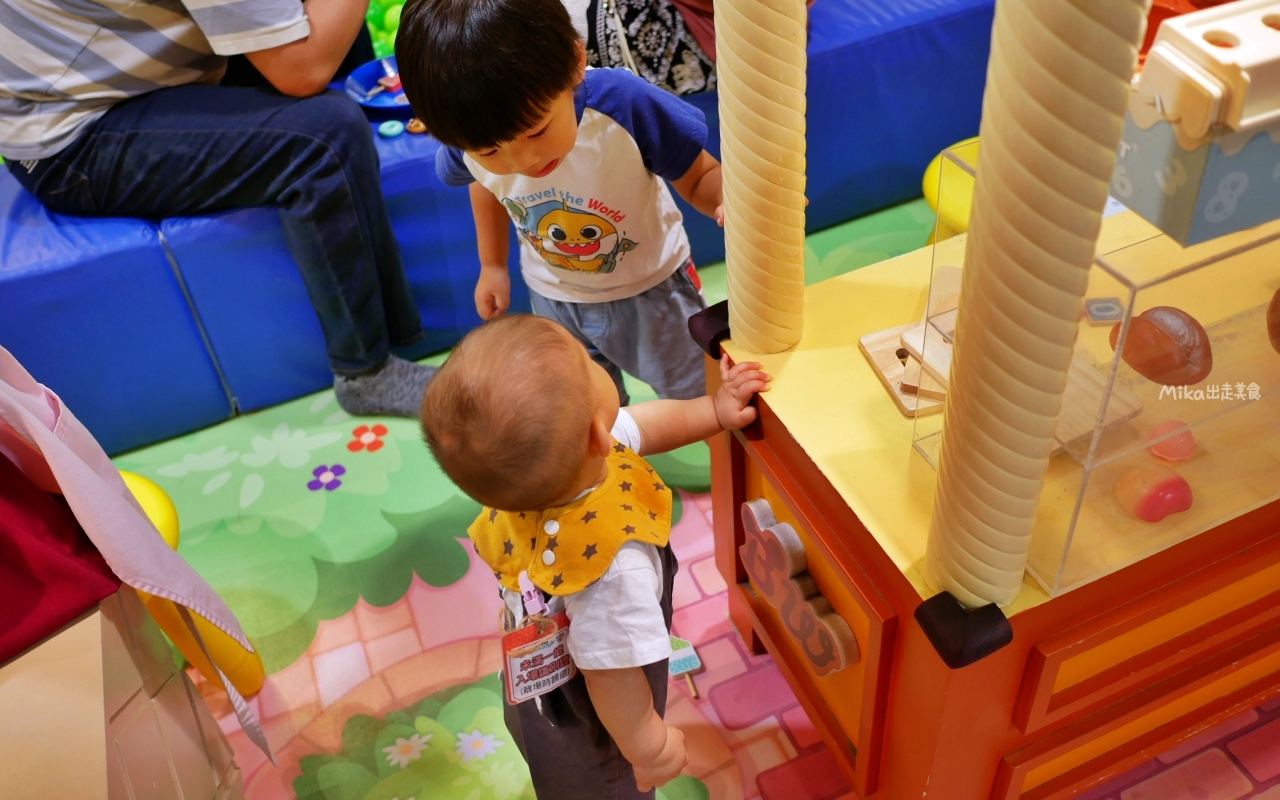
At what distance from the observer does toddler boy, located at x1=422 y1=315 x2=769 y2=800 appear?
0.70 metres

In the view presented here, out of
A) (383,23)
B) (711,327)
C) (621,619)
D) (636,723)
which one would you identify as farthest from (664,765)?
(383,23)

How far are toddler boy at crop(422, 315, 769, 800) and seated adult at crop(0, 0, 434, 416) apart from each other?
0.81m

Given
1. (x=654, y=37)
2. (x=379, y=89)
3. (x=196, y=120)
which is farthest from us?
(x=379, y=89)

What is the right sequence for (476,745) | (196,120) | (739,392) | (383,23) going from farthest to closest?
(383,23) < (196,120) < (476,745) < (739,392)

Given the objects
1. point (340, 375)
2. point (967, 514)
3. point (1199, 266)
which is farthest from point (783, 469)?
point (340, 375)

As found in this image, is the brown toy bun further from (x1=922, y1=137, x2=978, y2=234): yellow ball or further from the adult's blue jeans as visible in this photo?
the adult's blue jeans

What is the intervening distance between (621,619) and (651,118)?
1.81 feet

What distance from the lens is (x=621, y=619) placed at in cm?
76

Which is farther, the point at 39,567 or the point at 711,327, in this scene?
the point at 711,327

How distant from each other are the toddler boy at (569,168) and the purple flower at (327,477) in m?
0.45

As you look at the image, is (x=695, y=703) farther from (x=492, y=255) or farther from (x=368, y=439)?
(x=368, y=439)

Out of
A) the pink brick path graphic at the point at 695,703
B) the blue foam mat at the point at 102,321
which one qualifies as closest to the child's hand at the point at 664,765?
the pink brick path graphic at the point at 695,703

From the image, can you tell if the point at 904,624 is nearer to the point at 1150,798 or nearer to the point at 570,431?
the point at 570,431

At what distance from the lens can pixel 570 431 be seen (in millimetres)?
715
